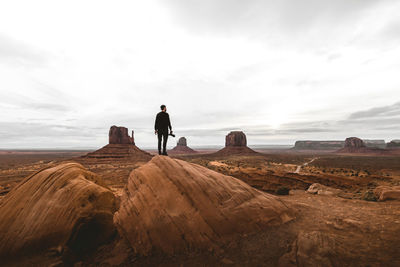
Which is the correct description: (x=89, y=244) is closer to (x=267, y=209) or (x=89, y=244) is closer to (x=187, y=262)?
(x=187, y=262)

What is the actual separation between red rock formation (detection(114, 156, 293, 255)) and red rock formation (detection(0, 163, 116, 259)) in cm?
114

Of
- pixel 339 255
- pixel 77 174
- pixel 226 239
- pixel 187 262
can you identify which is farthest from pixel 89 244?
pixel 339 255

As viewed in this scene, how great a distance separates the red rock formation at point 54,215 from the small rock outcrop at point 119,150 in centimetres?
5612

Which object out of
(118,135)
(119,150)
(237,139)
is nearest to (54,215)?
(119,150)

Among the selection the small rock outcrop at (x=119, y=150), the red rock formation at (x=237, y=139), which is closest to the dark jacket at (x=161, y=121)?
the small rock outcrop at (x=119, y=150)

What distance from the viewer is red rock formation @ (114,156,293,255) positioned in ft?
18.1

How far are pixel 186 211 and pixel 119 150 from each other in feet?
225

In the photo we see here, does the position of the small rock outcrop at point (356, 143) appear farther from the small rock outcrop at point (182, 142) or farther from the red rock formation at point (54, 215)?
the red rock formation at point (54, 215)

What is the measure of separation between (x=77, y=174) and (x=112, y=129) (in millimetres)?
73864

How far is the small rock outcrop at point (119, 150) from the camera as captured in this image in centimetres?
5997

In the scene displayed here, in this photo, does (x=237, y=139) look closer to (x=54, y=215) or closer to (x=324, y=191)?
(x=324, y=191)

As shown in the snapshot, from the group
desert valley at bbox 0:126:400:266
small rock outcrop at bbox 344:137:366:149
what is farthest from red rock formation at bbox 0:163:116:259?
small rock outcrop at bbox 344:137:366:149

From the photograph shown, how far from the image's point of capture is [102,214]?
7.01 metres

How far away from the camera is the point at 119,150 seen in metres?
66.8
